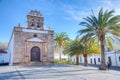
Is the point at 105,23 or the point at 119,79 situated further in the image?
the point at 105,23

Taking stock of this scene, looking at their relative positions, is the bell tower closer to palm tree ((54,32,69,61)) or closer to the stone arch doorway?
the stone arch doorway

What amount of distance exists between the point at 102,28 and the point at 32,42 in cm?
1333

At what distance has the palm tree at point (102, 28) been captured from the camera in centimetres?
1781

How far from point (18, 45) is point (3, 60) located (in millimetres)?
15132

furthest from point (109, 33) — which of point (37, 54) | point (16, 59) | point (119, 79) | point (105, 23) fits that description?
point (16, 59)

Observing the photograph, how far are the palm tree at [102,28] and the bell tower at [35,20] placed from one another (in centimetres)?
1074

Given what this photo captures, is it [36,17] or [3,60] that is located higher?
[36,17]

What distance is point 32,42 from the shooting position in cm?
2639

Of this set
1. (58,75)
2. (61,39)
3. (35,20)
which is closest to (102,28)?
(58,75)

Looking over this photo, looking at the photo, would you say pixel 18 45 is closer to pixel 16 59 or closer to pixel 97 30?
pixel 16 59

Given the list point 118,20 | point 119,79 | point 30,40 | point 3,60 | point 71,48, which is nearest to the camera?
point 119,79

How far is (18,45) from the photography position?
25.0 m

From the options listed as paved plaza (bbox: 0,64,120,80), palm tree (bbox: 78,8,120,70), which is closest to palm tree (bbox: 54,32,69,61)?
palm tree (bbox: 78,8,120,70)

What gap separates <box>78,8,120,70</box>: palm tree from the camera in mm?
17812
